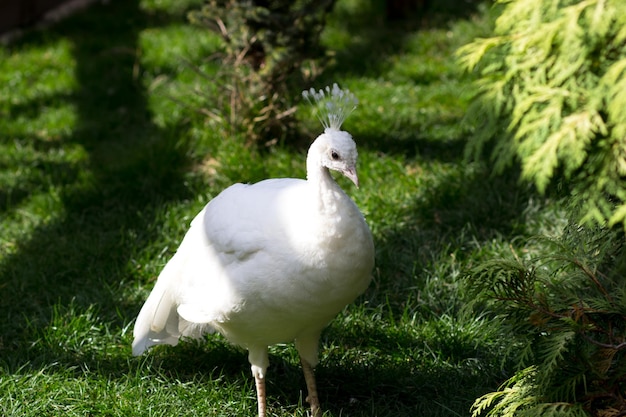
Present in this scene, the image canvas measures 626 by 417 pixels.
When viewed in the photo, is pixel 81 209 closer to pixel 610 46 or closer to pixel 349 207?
pixel 349 207

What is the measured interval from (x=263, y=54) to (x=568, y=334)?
308cm

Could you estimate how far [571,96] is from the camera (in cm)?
217

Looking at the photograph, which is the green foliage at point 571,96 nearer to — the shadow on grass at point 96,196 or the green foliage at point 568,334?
the green foliage at point 568,334

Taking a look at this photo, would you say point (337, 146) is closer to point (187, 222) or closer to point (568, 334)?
point (568, 334)

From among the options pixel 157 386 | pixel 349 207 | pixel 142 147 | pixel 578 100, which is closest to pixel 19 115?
pixel 142 147

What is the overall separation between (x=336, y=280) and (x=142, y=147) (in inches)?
116

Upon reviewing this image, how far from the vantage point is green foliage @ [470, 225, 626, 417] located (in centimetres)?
253

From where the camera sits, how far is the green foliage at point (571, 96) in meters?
2.08

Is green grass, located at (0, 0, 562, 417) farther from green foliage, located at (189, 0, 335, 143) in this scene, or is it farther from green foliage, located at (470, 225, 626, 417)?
green foliage, located at (470, 225, 626, 417)

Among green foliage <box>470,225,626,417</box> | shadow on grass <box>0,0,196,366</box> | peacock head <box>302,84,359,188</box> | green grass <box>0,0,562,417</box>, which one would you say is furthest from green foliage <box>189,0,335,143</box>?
green foliage <box>470,225,626,417</box>

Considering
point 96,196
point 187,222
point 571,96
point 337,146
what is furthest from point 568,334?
point 96,196

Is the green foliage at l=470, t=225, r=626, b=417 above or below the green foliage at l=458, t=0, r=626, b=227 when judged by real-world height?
below

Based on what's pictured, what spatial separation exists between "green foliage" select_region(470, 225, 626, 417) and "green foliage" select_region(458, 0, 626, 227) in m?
0.32

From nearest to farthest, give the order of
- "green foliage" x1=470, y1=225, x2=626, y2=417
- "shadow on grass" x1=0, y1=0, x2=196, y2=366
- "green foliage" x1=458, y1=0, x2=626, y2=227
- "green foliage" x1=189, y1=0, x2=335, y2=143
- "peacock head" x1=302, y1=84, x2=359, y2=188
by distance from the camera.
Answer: "green foliage" x1=458, y1=0, x2=626, y2=227 → "green foliage" x1=470, y1=225, x2=626, y2=417 → "peacock head" x1=302, y1=84, x2=359, y2=188 → "shadow on grass" x1=0, y1=0, x2=196, y2=366 → "green foliage" x1=189, y1=0, x2=335, y2=143
